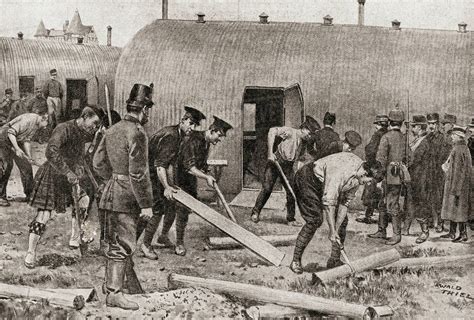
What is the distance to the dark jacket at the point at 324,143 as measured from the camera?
871cm

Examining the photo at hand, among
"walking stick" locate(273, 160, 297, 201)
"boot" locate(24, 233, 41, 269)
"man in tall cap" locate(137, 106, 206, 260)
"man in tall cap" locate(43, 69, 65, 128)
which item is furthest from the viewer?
"man in tall cap" locate(43, 69, 65, 128)

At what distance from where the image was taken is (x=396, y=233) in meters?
8.59

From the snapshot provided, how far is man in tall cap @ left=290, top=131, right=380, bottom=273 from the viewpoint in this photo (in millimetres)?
7922

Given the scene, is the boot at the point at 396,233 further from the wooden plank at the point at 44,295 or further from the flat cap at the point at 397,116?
the wooden plank at the point at 44,295

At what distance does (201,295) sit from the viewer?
25.8ft

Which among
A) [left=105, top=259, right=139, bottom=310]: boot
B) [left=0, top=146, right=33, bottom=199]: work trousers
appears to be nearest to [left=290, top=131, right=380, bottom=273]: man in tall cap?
[left=105, top=259, right=139, bottom=310]: boot

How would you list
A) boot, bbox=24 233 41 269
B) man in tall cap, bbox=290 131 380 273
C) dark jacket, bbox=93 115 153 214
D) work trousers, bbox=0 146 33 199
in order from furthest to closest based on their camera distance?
work trousers, bbox=0 146 33 199 → boot, bbox=24 233 41 269 → man in tall cap, bbox=290 131 380 273 → dark jacket, bbox=93 115 153 214

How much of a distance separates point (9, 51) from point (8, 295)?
5344 millimetres

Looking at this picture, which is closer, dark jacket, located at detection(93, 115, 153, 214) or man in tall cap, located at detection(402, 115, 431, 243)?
dark jacket, located at detection(93, 115, 153, 214)

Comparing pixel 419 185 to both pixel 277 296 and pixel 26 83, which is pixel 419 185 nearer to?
pixel 277 296

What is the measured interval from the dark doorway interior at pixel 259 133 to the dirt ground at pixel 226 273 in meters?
1.66

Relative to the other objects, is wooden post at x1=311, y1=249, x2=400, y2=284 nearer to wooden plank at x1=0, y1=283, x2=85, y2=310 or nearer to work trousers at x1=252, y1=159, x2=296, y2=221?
work trousers at x1=252, y1=159, x2=296, y2=221

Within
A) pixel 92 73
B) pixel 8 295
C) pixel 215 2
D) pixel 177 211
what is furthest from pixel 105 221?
pixel 92 73

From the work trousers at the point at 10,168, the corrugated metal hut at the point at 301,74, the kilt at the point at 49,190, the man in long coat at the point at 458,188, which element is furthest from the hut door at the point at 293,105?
the work trousers at the point at 10,168
